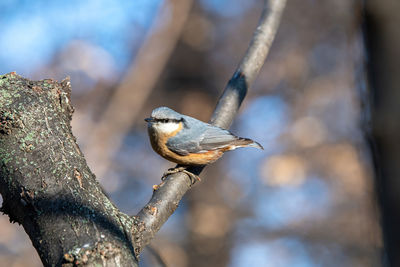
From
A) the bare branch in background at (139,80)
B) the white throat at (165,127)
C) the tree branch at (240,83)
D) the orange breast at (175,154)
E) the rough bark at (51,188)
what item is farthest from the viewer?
the bare branch in background at (139,80)

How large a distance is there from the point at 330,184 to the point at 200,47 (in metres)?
3.22

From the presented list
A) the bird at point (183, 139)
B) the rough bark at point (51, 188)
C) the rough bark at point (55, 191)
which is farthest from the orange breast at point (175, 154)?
the rough bark at point (51, 188)

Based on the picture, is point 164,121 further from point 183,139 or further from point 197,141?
point 197,141

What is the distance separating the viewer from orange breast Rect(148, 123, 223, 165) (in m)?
3.35

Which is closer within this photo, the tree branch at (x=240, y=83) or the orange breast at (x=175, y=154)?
the tree branch at (x=240, y=83)

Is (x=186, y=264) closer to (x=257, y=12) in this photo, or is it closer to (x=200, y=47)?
(x=200, y=47)

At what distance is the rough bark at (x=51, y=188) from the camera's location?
4.50 feet

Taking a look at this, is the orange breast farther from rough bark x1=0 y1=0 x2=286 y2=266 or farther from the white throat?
rough bark x1=0 y1=0 x2=286 y2=266

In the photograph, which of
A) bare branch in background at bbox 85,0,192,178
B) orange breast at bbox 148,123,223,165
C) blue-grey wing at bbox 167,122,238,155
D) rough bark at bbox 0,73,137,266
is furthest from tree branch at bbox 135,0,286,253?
bare branch in background at bbox 85,0,192,178

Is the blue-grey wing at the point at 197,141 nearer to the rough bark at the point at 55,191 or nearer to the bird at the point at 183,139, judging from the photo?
the bird at the point at 183,139

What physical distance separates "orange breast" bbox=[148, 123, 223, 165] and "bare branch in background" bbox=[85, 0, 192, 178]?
10.4 feet

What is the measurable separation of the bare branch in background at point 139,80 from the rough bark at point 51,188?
488 centimetres

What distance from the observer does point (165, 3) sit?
731 cm

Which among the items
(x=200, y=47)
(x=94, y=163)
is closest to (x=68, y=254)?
(x=94, y=163)
